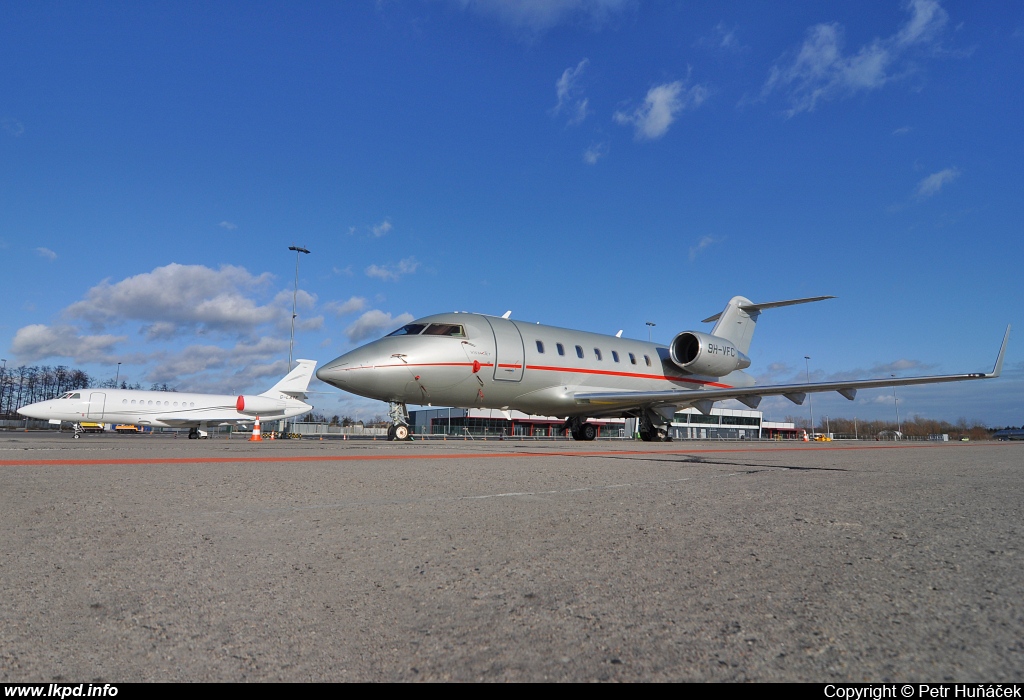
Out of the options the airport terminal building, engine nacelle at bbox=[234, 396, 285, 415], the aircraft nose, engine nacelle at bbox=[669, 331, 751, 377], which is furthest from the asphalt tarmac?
the airport terminal building

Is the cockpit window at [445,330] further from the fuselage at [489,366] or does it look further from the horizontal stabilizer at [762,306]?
the horizontal stabilizer at [762,306]

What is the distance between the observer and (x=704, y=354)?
18.8m

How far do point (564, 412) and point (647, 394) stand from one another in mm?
2645

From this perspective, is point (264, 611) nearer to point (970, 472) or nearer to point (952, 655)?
point (952, 655)

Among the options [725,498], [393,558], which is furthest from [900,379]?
[393,558]

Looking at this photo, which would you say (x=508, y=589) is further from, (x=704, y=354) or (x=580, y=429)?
(x=704, y=354)

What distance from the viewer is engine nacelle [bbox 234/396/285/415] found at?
33.2m

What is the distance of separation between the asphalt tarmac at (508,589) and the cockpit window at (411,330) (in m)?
10.6

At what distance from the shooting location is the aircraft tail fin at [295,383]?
36219 millimetres

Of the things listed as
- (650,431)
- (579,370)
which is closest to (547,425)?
(650,431)

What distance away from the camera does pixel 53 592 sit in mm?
1814

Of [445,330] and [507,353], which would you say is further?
[507,353]

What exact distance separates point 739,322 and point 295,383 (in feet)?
90.9

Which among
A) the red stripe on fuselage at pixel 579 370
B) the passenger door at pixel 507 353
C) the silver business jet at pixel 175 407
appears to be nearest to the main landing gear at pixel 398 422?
the red stripe on fuselage at pixel 579 370
